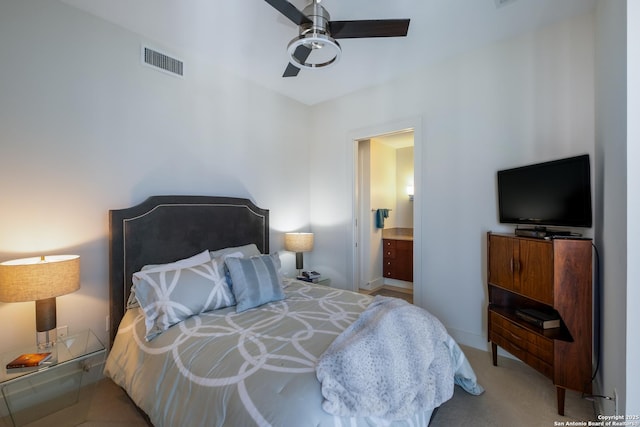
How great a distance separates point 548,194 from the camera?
6.91 feet

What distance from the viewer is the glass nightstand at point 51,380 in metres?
1.58

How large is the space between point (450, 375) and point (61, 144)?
300 cm

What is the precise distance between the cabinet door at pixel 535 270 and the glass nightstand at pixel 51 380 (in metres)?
2.94

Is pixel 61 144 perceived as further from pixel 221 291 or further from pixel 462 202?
pixel 462 202

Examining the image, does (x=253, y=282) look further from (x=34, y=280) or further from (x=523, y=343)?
(x=523, y=343)

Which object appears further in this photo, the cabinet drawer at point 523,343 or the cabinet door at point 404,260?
the cabinet door at point 404,260

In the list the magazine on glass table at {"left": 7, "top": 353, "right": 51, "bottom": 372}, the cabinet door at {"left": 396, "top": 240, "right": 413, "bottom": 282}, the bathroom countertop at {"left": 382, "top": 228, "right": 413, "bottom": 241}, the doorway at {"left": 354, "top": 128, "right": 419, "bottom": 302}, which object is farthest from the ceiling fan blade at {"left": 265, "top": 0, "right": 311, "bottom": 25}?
the bathroom countertop at {"left": 382, "top": 228, "right": 413, "bottom": 241}

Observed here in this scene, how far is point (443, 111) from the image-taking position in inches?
112

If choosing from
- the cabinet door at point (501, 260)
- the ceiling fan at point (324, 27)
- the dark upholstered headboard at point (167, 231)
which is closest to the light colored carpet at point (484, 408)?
the dark upholstered headboard at point (167, 231)

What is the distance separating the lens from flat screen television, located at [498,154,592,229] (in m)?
1.89

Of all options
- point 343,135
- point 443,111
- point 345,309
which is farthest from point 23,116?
point 443,111

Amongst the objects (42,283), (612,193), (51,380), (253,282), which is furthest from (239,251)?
(612,193)

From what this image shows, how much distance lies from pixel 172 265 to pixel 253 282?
659 millimetres

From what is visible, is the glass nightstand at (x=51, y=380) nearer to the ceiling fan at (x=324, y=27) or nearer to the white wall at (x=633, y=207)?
the ceiling fan at (x=324, y=27)
